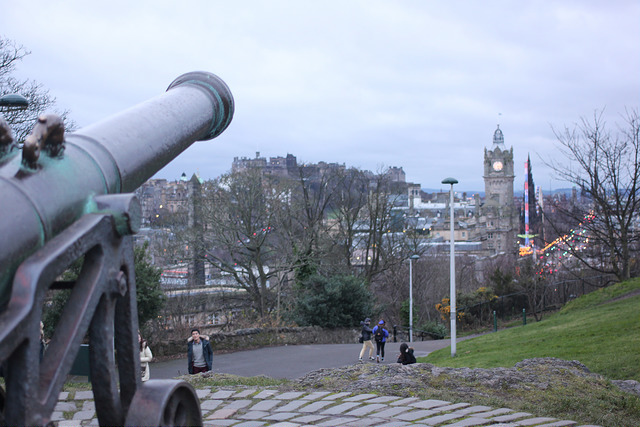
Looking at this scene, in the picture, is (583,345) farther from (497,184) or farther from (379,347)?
(497,184)

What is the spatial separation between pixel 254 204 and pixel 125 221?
24.6 m

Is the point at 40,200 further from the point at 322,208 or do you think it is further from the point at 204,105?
the point at 322,208

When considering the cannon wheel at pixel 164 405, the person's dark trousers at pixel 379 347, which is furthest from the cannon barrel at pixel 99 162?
the person's dark trousers at pixel 379 347

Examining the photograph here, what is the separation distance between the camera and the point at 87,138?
353 cm

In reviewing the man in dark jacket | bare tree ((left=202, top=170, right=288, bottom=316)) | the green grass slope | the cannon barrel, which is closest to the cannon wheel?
the cannon barrel

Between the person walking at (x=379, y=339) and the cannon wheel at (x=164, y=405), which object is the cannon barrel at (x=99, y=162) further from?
the person walking at (x=379, y=339)

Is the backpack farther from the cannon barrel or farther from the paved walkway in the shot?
the cannon barrel

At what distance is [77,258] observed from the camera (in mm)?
3074

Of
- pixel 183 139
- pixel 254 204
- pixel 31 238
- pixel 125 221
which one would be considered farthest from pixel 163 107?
pixel 254 204

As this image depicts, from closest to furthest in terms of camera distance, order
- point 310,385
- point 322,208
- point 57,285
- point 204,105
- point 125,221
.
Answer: point 125,221, point 57,285, point 204,105, point 310,385, point 322,208

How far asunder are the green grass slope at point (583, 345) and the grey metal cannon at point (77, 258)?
8869mm

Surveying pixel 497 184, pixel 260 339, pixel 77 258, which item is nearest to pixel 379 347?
pixel 260 339

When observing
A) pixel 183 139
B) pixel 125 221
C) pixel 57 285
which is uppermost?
pixel 183 139

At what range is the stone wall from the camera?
1827 cm
